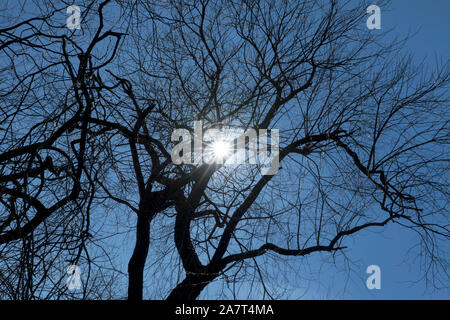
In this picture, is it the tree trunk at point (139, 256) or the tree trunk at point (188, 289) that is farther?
the tree trunk at point (139, 256)

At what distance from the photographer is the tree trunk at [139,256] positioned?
3348 millimetres

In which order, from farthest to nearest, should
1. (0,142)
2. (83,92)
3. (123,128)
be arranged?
(123,128) → (83,92) → (0,142)

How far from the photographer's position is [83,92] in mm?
2279

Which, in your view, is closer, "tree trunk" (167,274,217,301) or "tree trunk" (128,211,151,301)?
"tree trunk" (167,274,217,301)

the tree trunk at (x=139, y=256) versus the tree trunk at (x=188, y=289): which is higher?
the tree trunk at (x=139, y=256)

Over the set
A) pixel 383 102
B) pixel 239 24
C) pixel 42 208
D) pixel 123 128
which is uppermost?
pixel 239 24

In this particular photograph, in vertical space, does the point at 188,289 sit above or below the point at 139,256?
below

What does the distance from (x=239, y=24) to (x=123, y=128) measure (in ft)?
3.99

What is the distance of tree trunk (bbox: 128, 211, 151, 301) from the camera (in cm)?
335

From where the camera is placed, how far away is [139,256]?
3426 mm

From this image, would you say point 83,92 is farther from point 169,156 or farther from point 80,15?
point 169,156

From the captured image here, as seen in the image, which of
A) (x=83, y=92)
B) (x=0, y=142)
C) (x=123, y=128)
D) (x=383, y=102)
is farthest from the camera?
(x=383, y=102)

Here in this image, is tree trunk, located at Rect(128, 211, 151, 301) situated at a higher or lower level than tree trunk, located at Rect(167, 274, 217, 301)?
higher
